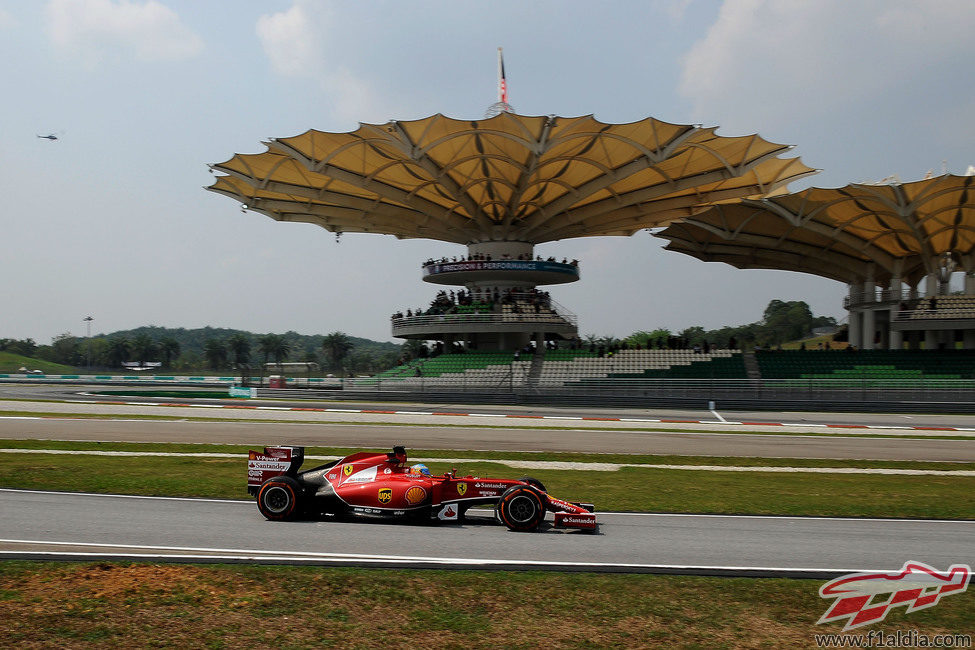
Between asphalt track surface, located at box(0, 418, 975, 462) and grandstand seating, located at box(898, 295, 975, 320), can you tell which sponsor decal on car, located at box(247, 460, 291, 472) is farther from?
grandstand seating, located at box(898, 295, 975, 320)

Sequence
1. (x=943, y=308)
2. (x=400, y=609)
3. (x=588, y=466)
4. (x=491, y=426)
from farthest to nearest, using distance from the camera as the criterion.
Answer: (x=943, y=308) < (x=491, y=426) < (x=588, y=466) < (x=400, y=609)

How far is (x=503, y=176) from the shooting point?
51.4 metres

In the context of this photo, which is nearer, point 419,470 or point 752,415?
point 419,470

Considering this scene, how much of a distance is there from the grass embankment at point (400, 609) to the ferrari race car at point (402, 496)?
2331mm

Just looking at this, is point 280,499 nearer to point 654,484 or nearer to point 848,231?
point 654,484

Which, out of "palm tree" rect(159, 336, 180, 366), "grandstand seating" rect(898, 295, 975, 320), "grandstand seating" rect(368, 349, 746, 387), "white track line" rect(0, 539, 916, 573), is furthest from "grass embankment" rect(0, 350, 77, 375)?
"white track line" rect(0, 539, 916, 573)

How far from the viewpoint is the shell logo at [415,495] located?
1070cm

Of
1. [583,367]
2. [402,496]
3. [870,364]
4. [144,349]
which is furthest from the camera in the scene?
[144,349]

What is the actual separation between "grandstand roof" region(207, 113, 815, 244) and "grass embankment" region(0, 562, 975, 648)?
3564 centimetres

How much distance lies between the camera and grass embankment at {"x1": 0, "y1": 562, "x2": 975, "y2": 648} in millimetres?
6367

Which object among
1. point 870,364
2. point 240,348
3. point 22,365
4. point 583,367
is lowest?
point 22,365

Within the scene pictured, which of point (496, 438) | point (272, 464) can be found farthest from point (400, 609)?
point (496, 438)

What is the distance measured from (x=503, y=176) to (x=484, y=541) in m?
43.7

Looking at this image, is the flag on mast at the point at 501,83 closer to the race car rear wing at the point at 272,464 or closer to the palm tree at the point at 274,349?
the race car rear wing at the point at 272,464
